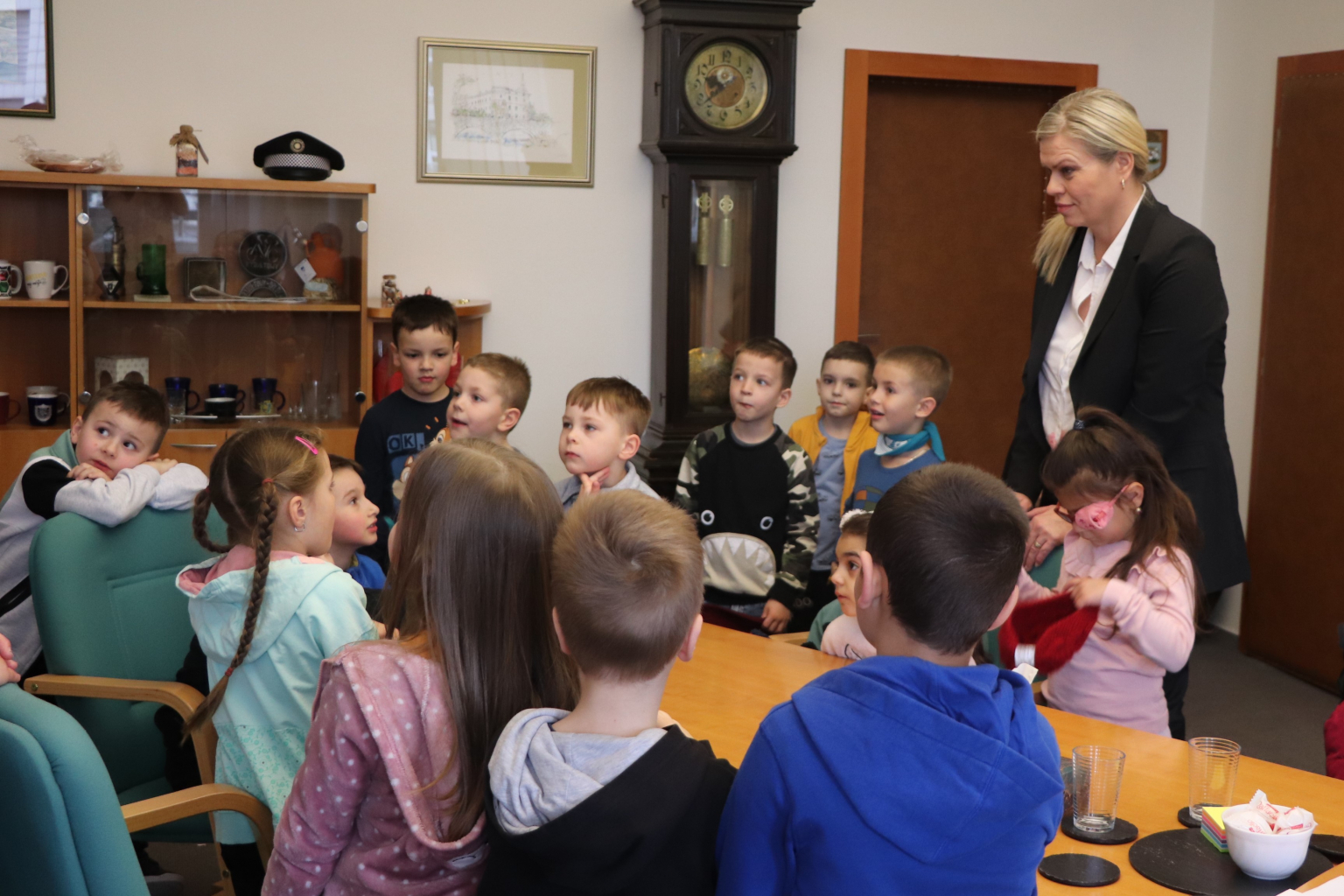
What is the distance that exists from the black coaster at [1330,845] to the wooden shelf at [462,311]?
111 inches

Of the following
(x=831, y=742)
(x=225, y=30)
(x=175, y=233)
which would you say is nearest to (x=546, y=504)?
(x=831, y=742)

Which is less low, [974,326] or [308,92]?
[308,92]

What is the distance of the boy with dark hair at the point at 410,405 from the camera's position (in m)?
3.18

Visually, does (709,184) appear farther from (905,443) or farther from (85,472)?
(85,472)

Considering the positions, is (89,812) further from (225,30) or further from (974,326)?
(974,326)

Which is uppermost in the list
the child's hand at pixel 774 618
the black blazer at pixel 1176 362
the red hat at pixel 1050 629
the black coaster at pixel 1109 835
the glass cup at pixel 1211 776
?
→ the black blazer at pixel 1176 362

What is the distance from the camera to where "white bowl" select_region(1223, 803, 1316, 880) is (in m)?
1.32

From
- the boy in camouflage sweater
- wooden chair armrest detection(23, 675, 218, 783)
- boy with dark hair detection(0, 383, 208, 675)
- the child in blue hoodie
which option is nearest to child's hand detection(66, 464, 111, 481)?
boy with dark hair detection(0, 383, 208, 675)

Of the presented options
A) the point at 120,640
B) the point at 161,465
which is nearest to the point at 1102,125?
the point at 161,465

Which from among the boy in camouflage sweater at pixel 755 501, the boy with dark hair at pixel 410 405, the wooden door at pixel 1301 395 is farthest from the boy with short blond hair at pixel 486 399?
the wooden door at pixel 1301 395

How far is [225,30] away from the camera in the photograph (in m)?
3.84

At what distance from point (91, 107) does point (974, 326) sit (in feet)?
10.2

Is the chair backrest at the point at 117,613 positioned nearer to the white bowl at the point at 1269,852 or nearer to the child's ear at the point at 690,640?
the child's ear at the point at 690,640

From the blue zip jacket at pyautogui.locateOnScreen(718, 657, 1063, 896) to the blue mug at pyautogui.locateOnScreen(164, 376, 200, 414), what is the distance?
3066 millimetres
